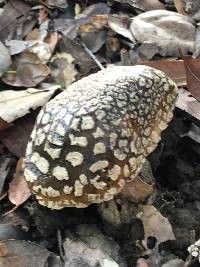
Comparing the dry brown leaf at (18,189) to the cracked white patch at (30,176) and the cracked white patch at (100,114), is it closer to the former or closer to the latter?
the cracked white patch at (30,176)

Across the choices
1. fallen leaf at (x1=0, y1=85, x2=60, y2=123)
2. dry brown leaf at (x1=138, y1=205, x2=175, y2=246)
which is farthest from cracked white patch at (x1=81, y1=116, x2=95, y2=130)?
fallen leaf at (x1=0, y1=85, x2=60, y2=123)

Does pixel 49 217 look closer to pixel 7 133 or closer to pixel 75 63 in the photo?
pixel 7 133

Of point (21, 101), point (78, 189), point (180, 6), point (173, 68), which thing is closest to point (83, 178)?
point (78, 189)

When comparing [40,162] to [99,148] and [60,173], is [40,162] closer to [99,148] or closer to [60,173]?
[60,173]

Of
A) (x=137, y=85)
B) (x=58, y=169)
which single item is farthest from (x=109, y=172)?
(x=137, y=85)

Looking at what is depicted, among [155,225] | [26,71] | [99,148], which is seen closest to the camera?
[99,148]

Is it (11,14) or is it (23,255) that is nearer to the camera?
(23,255)

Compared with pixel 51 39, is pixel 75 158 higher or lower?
higher
